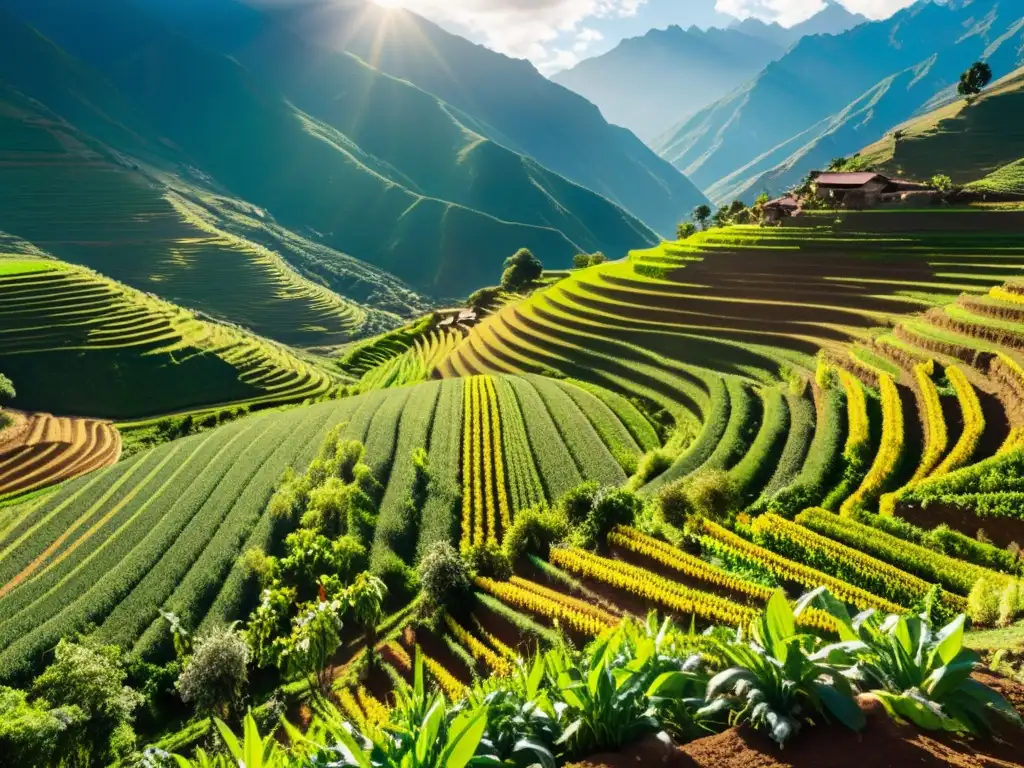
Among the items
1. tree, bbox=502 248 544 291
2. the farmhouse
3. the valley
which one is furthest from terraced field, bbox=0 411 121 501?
the farmhouse

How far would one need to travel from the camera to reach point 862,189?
6322 cm

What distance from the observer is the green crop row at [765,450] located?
25750mm

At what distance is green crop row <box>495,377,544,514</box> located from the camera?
32719 millimetres

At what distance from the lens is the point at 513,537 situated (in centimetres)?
2353

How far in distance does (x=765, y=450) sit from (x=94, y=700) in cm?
3062

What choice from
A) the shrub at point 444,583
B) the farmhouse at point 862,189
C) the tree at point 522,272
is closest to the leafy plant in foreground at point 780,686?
the shrub at point 444,583

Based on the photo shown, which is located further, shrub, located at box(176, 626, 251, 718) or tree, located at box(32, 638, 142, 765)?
tree, located at box(32, 638, 142, 765)

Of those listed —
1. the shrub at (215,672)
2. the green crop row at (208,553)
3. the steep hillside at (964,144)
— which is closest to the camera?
the shrub at (215,672)

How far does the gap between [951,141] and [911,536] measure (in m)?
126

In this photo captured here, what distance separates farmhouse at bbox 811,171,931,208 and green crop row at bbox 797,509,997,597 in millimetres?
53609

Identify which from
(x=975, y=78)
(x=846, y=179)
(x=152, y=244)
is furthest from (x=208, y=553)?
(x=975, y=78)

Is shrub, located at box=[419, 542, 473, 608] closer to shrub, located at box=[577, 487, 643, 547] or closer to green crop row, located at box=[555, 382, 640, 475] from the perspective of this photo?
shrub, located at box=[577, 487, 643, 547]

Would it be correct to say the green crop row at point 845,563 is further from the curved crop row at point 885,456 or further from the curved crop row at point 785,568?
the curved crop row at point 885,456

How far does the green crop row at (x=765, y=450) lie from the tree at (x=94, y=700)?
1023 inches
